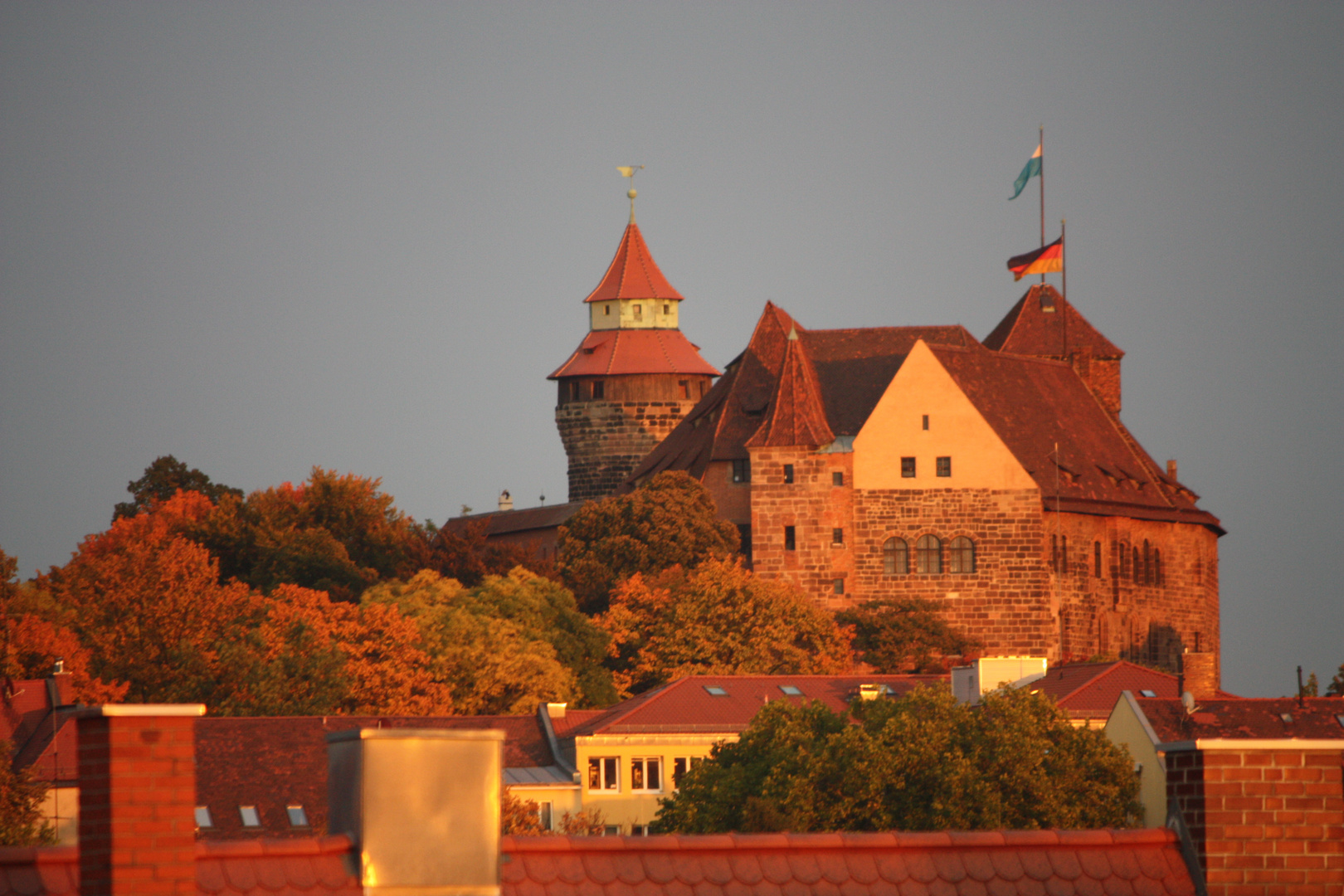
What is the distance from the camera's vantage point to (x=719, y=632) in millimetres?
73500

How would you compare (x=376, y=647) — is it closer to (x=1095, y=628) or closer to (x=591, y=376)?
(x=1095, y=628)

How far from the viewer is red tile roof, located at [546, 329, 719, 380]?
103m

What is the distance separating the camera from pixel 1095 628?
82.2 metres

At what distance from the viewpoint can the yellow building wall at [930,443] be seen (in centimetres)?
8031

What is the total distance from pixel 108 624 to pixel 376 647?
23.6 feet

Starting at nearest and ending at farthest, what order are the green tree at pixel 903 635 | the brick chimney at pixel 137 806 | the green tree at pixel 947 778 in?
the brick chimney at pixel 137 806 < the green tree at pixel 947 778 < the green tree at pixel 903 635

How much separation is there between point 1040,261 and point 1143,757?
165 ft

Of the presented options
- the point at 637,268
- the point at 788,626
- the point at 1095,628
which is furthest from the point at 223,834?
the point at 637,268

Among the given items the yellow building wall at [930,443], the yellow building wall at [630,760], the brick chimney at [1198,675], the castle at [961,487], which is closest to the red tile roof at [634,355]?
the castle at [961,487]

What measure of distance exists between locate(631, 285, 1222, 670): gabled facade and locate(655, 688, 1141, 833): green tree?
36271mm

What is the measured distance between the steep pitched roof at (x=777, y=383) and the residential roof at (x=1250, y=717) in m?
30.6

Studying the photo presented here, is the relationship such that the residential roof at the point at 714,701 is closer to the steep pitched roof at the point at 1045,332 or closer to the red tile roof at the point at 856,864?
the steep pitched roof at the point at 1045,332

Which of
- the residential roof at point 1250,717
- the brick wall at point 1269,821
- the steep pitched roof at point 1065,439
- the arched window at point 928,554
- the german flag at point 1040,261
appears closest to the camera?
the brick wall at point 1269,821

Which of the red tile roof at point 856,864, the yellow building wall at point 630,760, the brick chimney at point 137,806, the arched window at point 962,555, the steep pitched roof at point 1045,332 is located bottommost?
the yellow building wall at point 630,760
